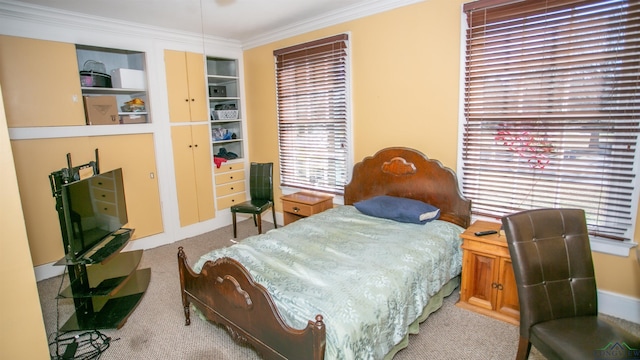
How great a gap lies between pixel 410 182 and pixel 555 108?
4.08 feet

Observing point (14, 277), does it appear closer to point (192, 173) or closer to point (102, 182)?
point (102, 182)

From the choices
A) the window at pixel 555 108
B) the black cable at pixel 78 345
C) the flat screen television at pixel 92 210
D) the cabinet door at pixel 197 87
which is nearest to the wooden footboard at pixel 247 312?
the black cable at pixel 78 345

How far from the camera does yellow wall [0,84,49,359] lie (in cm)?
159

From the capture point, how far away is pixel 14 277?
164 centimetres

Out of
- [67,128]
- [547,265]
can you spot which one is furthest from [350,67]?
[67,128]

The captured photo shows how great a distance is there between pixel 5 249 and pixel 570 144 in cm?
347

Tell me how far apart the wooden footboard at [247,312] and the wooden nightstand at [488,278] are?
152 cm

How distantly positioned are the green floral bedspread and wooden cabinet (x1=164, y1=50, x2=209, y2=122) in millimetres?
2345

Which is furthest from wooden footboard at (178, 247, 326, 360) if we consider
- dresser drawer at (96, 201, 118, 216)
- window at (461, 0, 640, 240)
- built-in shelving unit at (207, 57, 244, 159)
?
built-in shelving unit at (207, 57, 244, 159)

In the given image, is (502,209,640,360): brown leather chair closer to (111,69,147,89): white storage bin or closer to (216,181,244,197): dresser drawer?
(216,181,244,197): dresser drawer

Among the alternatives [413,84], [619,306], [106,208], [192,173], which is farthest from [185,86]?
[619,306]

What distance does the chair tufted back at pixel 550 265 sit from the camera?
5.41 ft

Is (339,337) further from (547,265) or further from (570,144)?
(570,144)

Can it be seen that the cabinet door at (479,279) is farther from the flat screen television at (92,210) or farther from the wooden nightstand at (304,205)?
the flat screen television at (92,210)
